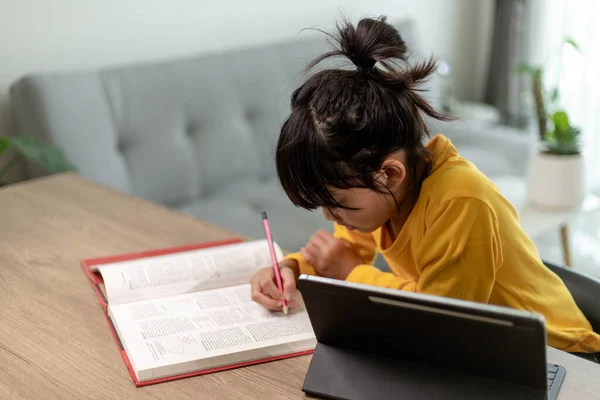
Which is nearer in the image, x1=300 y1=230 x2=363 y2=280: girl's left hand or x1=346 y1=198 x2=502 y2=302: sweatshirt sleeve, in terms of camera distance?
x1=346 y1=198 x2=502 y2=302: sweatshirt sleeve

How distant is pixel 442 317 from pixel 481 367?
0.37ft

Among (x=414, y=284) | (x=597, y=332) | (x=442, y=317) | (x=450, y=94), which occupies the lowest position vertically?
(x=450, y=94)

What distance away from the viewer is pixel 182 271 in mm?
1301

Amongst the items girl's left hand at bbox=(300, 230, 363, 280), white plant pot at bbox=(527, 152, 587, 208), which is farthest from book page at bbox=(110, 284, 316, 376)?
white plant pot at bbox=(527, 152, 587, 208)

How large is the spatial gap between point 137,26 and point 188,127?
0.44m

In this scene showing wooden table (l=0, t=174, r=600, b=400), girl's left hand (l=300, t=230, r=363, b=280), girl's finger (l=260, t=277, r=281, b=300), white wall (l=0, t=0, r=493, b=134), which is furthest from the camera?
white wall (l=0, t=0, r=493, b=134)

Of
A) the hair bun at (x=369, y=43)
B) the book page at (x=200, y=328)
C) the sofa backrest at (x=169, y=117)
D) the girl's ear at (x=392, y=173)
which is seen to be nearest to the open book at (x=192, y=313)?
the book page at (x=200, y=328)

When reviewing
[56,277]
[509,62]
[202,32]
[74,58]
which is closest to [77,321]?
[56,277]

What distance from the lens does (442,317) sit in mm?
859

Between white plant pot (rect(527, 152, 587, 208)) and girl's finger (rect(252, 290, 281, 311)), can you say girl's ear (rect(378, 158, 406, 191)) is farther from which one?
white plant pot (rect(527, 152, 587, 208))

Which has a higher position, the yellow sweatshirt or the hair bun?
the hair bun

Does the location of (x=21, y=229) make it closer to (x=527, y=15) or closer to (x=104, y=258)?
(x=104, y=258)

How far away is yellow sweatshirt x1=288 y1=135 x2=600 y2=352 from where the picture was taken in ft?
3.59

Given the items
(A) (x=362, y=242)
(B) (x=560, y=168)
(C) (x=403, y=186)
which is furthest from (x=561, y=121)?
(C) (x=403, y=186)
